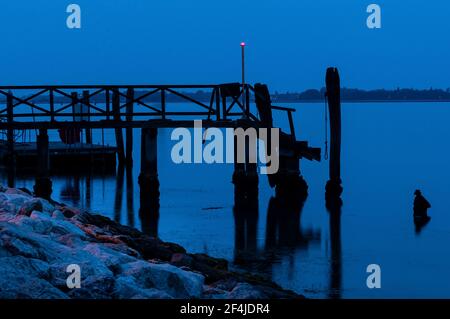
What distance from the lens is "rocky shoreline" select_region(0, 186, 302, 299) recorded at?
8984mm

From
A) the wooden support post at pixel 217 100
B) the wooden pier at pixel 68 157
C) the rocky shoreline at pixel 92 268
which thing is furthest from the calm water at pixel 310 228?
the rocky shoreline at pixel 92 268

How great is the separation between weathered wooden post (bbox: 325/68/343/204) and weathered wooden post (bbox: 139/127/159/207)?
481 cm

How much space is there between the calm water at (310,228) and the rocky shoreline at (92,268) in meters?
2.87

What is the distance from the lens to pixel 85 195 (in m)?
27.1

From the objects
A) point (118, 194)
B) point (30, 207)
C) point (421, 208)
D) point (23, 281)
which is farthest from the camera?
point (118, 194)

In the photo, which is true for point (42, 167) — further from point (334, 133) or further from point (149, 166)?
point (334, 133)

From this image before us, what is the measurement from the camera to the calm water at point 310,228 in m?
15.4

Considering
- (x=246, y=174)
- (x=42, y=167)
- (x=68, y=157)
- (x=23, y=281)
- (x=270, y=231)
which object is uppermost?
(x=23, y=281)

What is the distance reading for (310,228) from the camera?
2097 cm

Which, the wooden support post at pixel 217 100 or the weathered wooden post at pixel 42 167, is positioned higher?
the wooden support post at pixel 217 100

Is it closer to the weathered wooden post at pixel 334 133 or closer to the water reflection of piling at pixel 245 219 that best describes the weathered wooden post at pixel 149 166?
Answer: the water reflection of piling at pixel 245 219

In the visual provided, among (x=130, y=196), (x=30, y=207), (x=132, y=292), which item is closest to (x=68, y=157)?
(x=130, y=196)

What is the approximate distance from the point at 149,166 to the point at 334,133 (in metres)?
5.18
